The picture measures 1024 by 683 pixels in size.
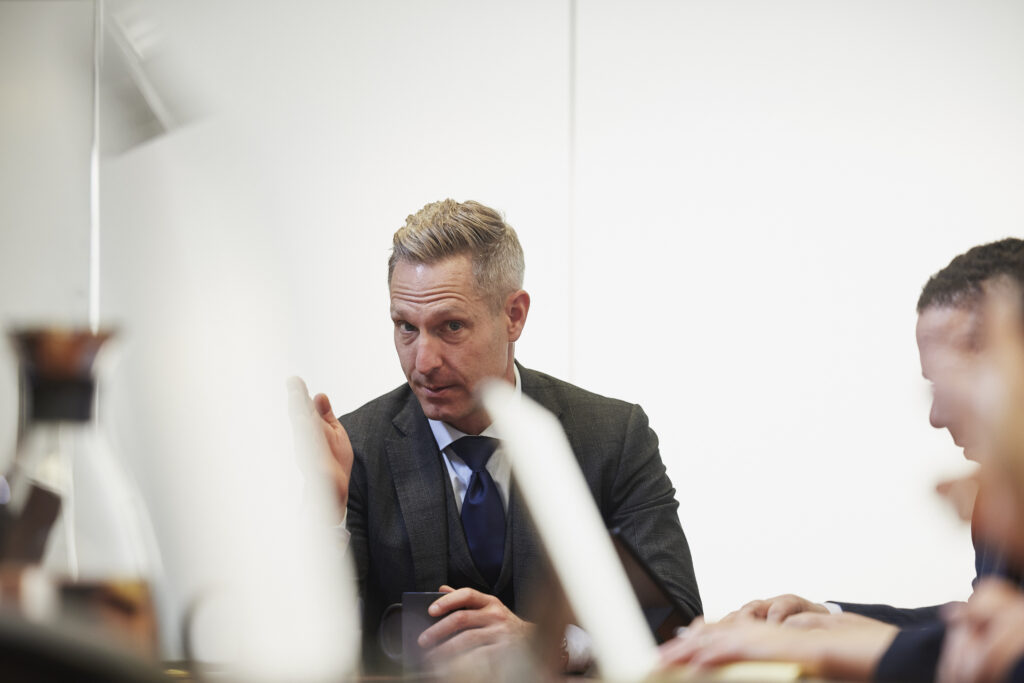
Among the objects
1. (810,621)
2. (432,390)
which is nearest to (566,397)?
(432,390)

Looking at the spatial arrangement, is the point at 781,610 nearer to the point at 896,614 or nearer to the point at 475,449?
the point at 896,614

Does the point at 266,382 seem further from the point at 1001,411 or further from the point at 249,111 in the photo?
the point at 1001,411

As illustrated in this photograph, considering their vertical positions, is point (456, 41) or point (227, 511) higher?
point (456, 41)

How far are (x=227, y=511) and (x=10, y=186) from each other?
136cm

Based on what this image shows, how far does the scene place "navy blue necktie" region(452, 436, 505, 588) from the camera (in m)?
2.10

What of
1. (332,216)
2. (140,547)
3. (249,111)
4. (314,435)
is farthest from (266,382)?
(140,547)

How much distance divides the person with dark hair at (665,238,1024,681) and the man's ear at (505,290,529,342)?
3.51 feet

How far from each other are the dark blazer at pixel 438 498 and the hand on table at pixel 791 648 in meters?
1.14

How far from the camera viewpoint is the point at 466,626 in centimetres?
148

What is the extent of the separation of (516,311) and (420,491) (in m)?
0.56

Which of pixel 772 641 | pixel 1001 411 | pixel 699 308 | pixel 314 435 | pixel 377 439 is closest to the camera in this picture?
pixel 1001 411

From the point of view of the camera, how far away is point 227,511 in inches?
133

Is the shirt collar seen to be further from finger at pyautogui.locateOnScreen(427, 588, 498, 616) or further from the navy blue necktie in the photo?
finger at pyautogui.locateOnScreen(427, 588, 498, 616)

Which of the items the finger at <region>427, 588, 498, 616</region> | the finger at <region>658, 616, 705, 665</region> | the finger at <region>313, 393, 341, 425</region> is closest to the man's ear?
the finger at <region>313, 393, 341, 425</region>
